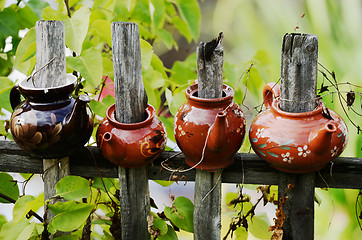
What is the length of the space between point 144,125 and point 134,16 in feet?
2.12

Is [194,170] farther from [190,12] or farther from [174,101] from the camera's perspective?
[190,12]

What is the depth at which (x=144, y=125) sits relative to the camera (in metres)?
1.17

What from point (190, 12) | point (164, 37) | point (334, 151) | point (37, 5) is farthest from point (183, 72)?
point (334, 151)

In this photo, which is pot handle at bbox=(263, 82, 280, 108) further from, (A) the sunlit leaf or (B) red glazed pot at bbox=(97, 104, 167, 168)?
(A) the sunlit leaf

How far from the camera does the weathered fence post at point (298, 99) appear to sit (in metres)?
1.05

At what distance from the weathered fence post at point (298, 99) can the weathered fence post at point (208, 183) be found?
16 cm

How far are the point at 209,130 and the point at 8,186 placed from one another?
0.77 metres

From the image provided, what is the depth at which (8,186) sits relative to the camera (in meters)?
1.44

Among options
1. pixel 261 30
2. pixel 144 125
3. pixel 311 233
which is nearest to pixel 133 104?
pixel 144 125

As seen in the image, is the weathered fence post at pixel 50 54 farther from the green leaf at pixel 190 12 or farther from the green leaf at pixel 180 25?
the green leaf at pixel 180 25

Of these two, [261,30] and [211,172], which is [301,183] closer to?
[211,172]

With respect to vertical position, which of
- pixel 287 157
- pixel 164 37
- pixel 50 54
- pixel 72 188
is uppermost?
pixel 50 54

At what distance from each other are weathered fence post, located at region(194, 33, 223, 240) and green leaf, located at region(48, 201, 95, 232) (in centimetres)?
30

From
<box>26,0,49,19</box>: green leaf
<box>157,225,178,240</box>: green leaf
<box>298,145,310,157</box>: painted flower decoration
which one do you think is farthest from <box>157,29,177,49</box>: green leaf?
<box>298,145,310,157</box>: painted flower decoration
